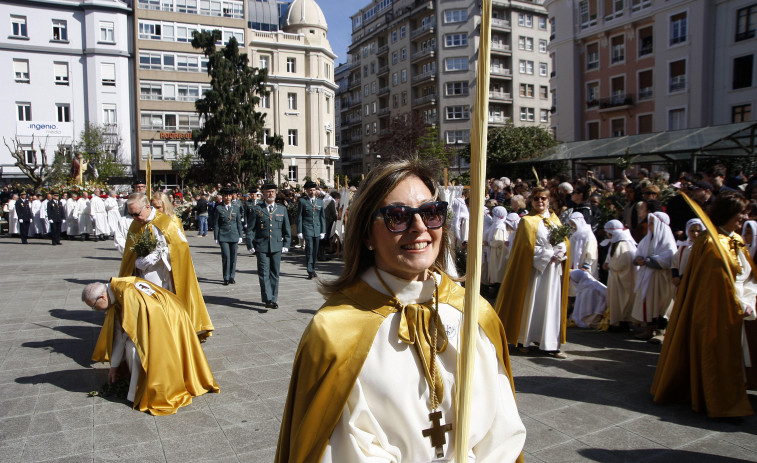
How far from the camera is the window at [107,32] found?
4875cm

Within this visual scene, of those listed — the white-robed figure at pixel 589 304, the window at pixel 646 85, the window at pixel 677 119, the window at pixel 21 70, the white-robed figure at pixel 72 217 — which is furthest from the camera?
the window at pixel 21 70

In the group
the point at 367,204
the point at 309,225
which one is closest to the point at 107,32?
the point at 309,225

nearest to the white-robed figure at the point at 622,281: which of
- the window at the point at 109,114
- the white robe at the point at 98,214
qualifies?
the white robe at the point at 98,214

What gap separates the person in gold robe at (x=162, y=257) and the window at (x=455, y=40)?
6107cm

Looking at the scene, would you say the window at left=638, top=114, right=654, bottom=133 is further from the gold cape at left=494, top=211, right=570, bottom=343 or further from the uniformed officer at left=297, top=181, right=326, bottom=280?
the gold cape at left=494, top=211, right=570, bottom=343

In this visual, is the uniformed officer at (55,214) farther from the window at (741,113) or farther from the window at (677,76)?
the window at (677,76)

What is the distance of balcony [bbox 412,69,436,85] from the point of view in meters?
64.4

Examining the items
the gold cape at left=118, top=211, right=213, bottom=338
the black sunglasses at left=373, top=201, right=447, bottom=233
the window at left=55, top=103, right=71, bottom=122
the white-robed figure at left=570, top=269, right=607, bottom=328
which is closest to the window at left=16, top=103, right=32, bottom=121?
the window at left=55, top=103, right=71, bottom=122

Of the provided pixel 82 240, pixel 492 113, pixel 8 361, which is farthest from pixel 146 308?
pixel 492 113

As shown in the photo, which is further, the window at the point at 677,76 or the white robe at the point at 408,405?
the window at the point at 677,76

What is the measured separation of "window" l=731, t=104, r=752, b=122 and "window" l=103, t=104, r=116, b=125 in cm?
4754

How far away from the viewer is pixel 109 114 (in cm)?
4916

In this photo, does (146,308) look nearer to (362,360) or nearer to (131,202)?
(131,202)

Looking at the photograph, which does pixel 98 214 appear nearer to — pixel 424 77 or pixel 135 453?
pixel 135 453
